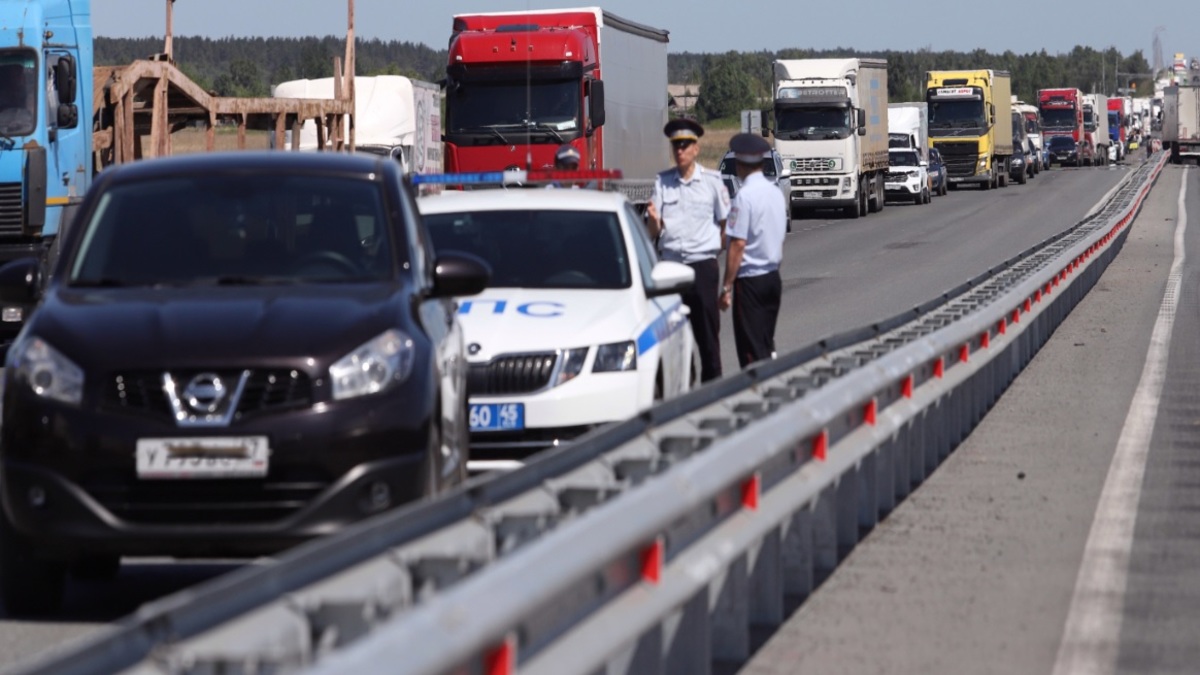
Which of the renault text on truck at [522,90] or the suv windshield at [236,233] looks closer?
the suv windshield at [236,233]

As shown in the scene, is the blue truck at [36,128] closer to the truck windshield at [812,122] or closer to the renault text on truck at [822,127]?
the renault text on truck at [822,127]

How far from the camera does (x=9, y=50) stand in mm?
19562

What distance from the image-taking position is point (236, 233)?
816cm

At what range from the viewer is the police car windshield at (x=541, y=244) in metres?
10.9

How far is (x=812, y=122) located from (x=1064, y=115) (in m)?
56.0

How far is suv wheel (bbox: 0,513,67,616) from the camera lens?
23.7 ft

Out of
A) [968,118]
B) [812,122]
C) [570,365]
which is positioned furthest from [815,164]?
[570,365]

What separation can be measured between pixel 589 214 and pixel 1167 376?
245 inches

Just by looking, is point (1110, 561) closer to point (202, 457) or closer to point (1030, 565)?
point (1030, 565)

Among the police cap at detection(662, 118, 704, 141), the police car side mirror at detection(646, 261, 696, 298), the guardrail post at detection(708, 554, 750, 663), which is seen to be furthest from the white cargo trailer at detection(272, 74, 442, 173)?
the guardrail post at detection(708, 554, 750, 663)

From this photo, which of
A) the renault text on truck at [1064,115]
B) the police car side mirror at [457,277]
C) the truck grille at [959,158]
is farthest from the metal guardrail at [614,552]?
the renault text on truck at [1064,115]

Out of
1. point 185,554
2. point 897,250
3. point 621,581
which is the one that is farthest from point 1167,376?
point 897,250

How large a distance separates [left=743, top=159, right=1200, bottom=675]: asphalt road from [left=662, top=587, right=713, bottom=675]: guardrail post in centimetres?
51

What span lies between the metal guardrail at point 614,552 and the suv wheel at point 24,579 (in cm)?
188
